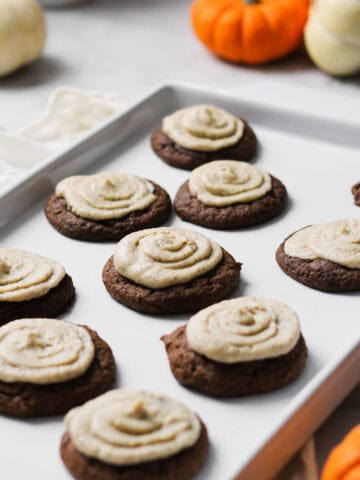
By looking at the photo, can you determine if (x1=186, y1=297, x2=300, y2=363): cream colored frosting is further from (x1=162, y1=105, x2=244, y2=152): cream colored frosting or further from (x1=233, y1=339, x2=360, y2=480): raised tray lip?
(x1=162, y1=105, x2=244, y2=152): cream colored frosting

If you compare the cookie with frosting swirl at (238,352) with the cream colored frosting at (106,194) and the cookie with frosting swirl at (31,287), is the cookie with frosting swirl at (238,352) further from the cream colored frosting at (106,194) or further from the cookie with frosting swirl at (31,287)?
the cream colored frosting at (106,194)

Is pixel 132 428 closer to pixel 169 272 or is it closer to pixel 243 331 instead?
pixel 243 331

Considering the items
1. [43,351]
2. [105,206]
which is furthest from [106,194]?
[43,351]

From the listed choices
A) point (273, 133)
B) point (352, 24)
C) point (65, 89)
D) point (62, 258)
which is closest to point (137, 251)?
point (62, 258)

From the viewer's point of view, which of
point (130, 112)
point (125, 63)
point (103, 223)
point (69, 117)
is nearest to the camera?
point (103, 223)

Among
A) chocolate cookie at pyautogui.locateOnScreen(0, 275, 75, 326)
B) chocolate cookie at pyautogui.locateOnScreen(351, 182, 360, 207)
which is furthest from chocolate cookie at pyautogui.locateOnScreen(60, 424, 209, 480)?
chocolate cookie at pyautogui.locateOnScreen(351, 182, 360, 207)

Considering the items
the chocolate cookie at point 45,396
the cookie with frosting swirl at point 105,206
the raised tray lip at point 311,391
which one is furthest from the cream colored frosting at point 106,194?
the raised tray lip at point 311,391
